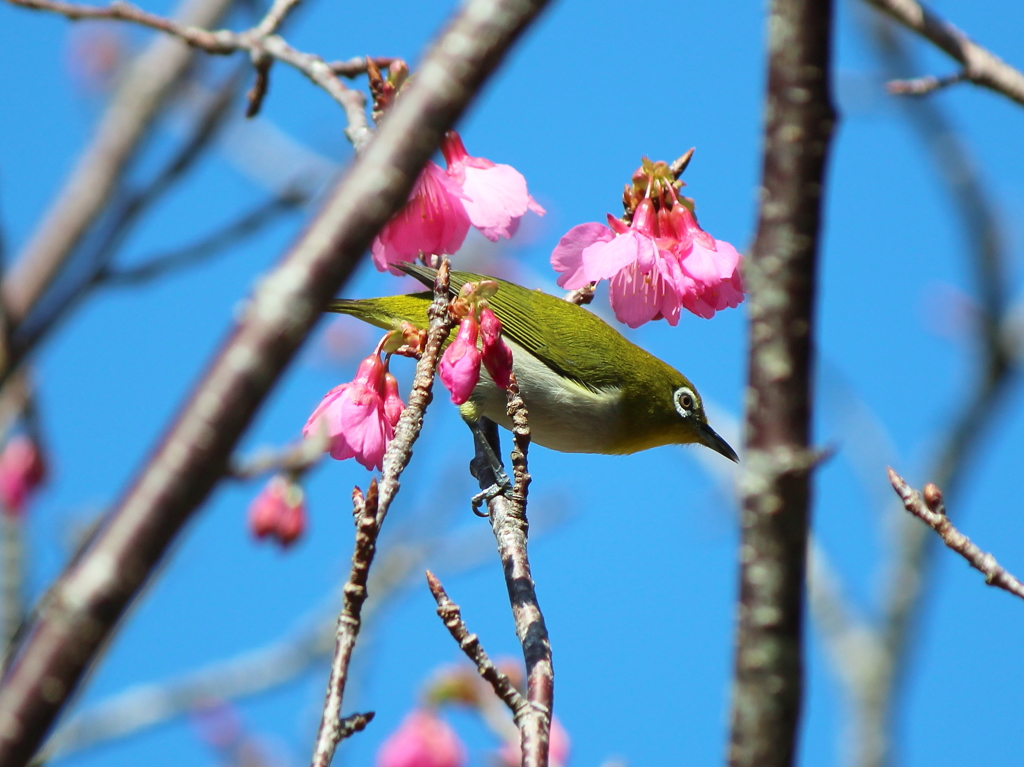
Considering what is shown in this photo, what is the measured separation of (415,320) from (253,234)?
1.69 metres

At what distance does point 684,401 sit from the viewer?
591 cm

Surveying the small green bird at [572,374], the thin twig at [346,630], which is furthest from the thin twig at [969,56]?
the small green bird at [572,374]

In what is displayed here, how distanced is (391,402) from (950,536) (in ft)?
5.38

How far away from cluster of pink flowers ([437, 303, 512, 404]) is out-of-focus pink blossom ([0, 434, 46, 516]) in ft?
6.87

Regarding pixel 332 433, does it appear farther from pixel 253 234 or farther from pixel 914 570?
pixel 914 570

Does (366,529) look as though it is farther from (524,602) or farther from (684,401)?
(684,401)

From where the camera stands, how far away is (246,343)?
4.19 feet

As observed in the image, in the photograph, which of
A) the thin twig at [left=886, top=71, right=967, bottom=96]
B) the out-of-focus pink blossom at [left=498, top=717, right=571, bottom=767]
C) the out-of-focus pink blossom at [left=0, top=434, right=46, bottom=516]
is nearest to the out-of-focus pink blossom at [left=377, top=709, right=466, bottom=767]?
the out-of-focus pink blossom at [left=498, top=717, right=571, bottom=767]

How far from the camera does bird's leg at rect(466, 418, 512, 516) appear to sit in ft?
13.5

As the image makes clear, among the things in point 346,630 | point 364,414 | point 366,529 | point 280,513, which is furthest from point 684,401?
point 346,630

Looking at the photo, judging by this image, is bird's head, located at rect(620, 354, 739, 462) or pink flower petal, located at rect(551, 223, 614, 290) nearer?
pink flower petal, located at rect(551, 223, 614, 290)

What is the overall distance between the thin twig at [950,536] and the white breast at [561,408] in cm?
275

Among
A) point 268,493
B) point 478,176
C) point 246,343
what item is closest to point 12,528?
point 268,493

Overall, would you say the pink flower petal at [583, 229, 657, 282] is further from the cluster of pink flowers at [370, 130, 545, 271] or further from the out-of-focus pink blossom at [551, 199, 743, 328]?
the cluster of pink flowers at [370, 130, 545, 271]
